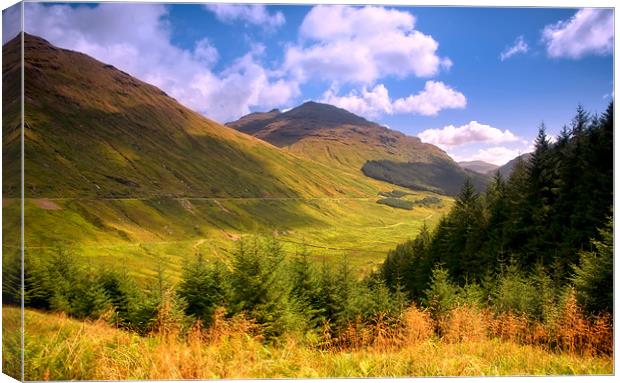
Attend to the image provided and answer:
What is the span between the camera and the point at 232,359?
20.8 feet

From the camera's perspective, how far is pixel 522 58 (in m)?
8.74

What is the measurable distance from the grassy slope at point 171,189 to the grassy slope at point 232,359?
143 ft

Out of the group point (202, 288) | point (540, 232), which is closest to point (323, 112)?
point (540, 232)

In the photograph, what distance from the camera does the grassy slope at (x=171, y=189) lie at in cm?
7956

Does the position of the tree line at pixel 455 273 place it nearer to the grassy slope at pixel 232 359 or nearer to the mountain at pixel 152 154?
the grassy slope at pixel 232 359

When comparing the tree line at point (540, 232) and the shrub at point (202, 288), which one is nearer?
the tree line at point (540, 232)

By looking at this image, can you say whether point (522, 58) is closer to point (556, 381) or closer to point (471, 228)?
point (556, 381)

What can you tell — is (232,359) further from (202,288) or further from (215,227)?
(215,227)

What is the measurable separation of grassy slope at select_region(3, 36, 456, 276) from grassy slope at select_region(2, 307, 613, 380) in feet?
143

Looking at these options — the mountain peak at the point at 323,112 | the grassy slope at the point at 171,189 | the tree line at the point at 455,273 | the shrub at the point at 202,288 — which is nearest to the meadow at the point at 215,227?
the grassy slope at the point at 171,189

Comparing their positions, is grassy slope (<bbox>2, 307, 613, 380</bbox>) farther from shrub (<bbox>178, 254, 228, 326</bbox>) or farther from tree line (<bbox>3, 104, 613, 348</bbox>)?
shrub (<bbox>178, 254, 228, 326</bbox>)

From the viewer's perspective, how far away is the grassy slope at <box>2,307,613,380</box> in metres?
6.08

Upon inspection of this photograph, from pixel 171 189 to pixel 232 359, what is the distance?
4996 inches

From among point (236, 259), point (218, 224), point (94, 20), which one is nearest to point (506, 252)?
point (236, 259)
